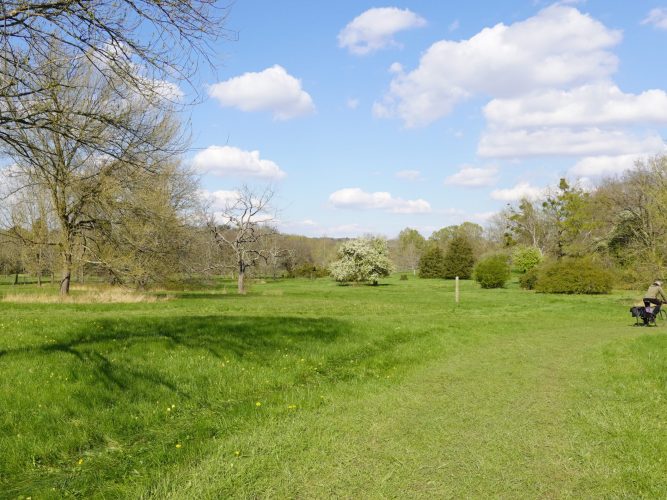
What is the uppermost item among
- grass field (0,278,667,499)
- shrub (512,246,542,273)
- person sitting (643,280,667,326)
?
shrub (512,246,542,273)

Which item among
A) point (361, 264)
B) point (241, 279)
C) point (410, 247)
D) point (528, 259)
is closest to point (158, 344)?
point (241, 279)

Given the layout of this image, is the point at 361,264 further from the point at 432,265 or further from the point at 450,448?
the point at 450,448

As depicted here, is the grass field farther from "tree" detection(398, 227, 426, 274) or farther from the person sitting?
"tree" detection(398, 227, 426, 274)

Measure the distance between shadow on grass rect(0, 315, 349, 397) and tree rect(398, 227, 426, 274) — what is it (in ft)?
331

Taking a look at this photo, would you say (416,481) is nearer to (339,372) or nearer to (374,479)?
(374,479)

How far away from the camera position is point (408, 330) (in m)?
15.1

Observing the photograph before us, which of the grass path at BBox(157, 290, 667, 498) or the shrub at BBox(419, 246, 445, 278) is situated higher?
the shrub at BBox(419, 246, 445, 278)

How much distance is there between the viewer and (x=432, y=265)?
264 feet

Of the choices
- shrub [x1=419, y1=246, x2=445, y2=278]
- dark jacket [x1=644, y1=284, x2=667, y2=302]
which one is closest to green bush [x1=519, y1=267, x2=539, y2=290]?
dark jacket [x1=644, y1=284, x2=667, y2=302]

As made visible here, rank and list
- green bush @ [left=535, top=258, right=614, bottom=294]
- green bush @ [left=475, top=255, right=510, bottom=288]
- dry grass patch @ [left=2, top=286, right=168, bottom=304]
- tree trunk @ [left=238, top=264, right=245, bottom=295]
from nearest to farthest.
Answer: dry grass patch @ [left=2, top=286, right=168, bottom=304], green bush @ [left=535, top=258, right=614, bottom=294], tree trunk @ [left=238, top=264, right=245, bottom=295], green bush @ [left=475, top=255, right=510, bottom=288]

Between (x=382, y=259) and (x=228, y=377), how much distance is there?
55.2m

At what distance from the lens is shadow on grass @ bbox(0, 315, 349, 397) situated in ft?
27.5

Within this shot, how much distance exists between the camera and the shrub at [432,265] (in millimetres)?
78950

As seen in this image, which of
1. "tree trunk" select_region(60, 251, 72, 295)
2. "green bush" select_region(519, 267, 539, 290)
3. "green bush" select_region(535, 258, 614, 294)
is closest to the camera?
"tree trunk" select_region(60, 251, 72, 295)
